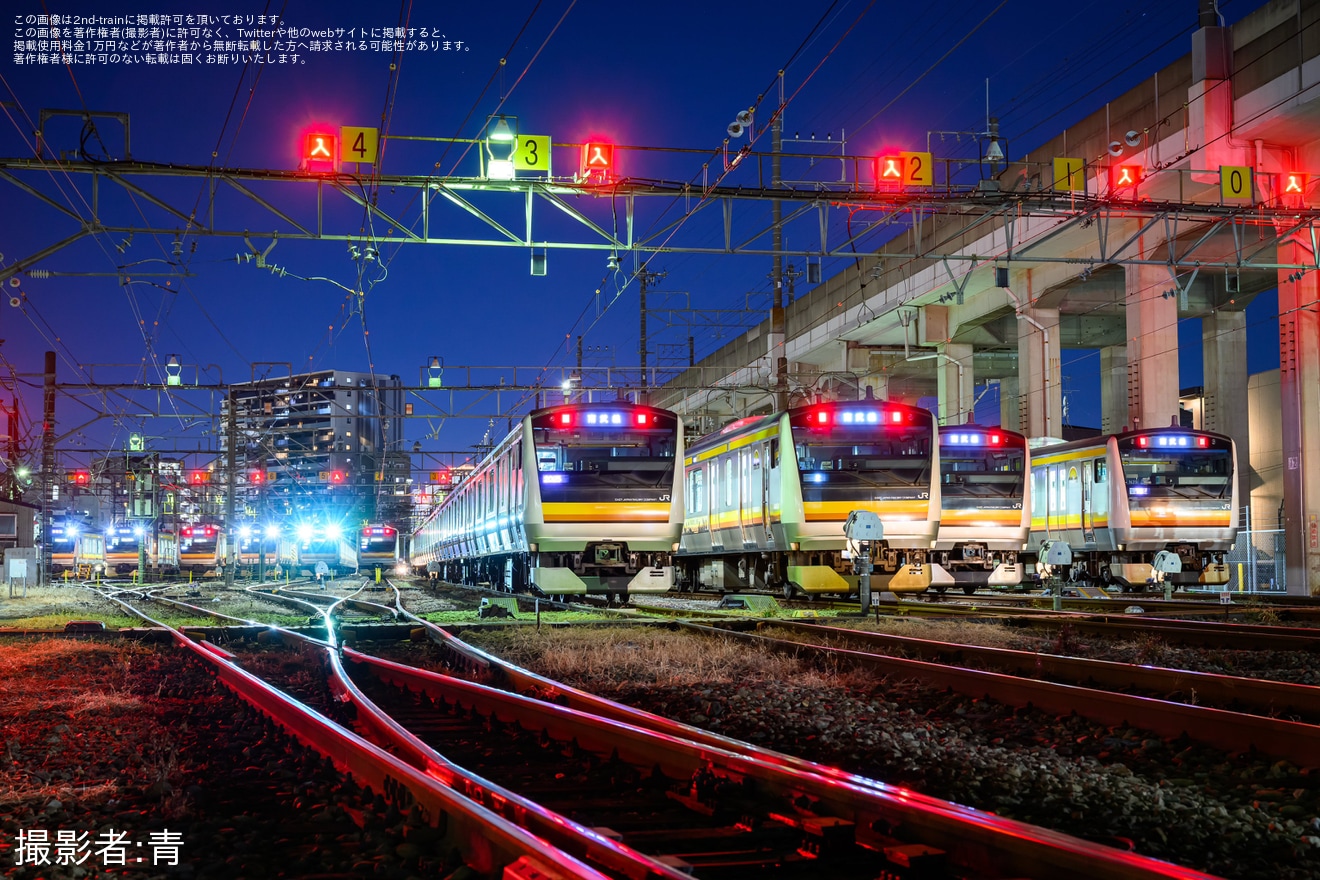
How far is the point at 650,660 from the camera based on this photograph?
10.3m

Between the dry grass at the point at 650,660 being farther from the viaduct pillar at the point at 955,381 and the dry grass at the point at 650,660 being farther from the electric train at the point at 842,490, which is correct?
the viaduct pillar at the point at 955,381

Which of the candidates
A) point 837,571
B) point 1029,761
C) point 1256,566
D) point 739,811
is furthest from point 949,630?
point 1256,566

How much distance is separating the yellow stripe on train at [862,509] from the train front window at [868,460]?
0.93ft

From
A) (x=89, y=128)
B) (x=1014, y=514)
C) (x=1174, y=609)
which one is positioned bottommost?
(x=1174, y=609)

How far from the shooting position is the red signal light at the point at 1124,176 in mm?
19781

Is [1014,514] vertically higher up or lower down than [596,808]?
higher up

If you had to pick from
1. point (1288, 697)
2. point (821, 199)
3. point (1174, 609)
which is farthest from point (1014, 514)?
point (1288, 697)

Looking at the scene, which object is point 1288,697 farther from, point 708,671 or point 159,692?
point 159,692

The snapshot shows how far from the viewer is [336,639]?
13.0m

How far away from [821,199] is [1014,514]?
25.5ft

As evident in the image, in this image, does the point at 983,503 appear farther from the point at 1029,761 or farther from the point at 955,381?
the point at 955,381

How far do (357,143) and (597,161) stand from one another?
3.48m

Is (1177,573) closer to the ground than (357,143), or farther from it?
closer to the ground

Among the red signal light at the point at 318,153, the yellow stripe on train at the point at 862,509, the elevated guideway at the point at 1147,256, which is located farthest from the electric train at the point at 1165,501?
the red signal light at the point at 318,153
